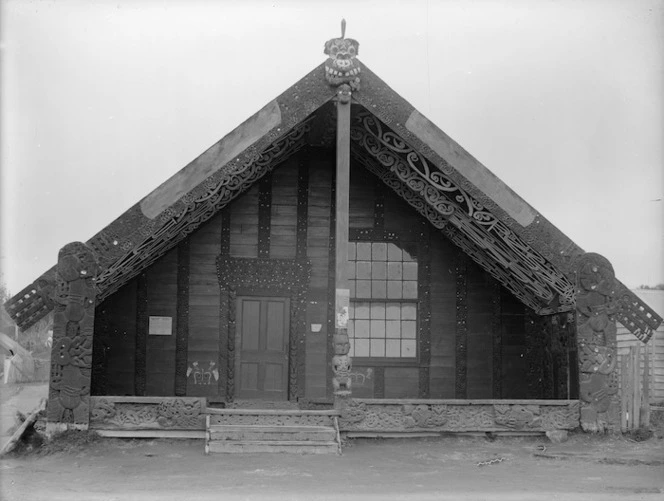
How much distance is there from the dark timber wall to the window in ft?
0.57

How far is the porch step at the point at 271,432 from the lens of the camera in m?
10.3

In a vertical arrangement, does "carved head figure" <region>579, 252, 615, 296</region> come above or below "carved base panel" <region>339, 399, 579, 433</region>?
above

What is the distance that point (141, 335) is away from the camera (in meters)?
13.9

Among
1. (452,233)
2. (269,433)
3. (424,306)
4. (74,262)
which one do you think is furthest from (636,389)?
(74,262)

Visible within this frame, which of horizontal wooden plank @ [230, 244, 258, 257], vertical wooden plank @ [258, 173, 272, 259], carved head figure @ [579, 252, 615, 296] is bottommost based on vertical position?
carved head figure @ [579, 252, 615, 296]

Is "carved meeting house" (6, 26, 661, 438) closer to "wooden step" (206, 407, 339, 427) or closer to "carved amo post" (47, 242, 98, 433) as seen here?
"carved amo post" (47, 242, 98, 433)

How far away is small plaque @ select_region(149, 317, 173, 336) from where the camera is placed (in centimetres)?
1397

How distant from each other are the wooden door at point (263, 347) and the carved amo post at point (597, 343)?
5.18 meters

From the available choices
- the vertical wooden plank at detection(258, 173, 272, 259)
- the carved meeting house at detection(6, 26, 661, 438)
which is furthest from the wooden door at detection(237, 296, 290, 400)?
the vertical wooden plank at detection(258, 173, 272, 259)

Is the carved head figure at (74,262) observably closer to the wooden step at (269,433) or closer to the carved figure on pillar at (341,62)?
the wooden step at (269,433)

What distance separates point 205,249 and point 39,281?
3.73 m

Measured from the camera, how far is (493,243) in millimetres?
12391

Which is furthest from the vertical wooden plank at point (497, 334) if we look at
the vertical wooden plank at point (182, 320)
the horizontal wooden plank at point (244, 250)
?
the vertical wooden plank at point (182, 320)

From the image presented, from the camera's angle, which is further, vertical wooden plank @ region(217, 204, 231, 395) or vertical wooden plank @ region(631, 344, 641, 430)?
vertical wooden plank @ region(217, 204, 231, 395)
